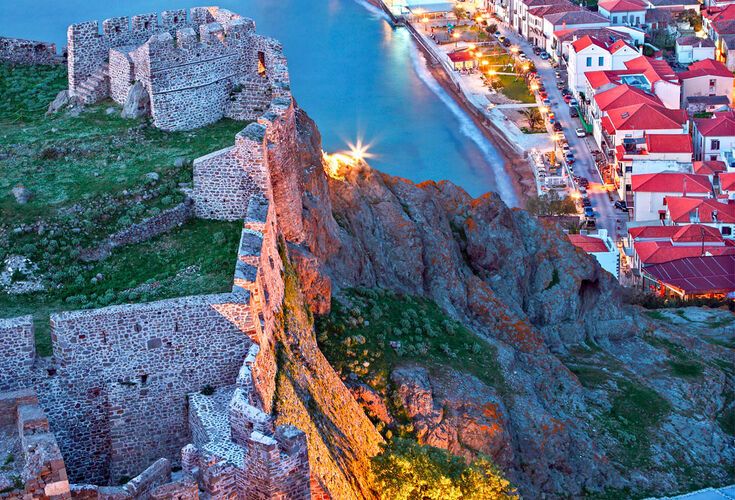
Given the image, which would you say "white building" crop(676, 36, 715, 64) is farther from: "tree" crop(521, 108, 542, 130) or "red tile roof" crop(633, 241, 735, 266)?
"red tile roof" crop(633, 241, 735, 266)

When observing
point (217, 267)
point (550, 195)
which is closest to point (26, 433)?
point (217, 267)

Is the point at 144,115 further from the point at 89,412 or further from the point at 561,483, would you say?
the point at 561,483

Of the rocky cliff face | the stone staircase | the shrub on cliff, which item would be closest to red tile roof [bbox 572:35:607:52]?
the rocky cliff face

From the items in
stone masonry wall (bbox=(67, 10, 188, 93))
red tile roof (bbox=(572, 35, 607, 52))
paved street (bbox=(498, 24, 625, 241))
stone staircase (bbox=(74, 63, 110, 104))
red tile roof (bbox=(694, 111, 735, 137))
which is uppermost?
stone masonry wall (bbox=(67, 10, 188, 93))

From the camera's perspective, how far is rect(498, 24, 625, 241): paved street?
8194 centimetres

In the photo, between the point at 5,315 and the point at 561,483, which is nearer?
the point at 5,315

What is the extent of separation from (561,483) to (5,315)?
1691cm

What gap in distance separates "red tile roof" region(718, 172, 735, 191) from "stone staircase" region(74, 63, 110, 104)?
55.7 metres

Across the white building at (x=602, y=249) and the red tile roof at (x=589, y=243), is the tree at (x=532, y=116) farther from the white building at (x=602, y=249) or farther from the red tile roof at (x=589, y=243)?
the red tile roof at (x=589, y=243)

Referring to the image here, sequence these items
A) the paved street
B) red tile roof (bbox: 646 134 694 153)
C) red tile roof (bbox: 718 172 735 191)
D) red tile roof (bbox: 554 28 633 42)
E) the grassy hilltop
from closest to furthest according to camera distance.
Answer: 1. the grassy hilltop
2. the paved street
3. red tile roof (bbox: 718 172 735 191)
4. red tile roof (bbox: 646 134 694 153)
5. red tile roof (bbox: 554 28 633 42)

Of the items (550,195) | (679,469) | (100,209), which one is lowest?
(550,195)

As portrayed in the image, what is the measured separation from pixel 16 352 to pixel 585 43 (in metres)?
87.8

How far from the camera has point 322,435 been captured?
25375mm

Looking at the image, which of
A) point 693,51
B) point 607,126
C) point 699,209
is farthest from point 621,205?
point 693,51
